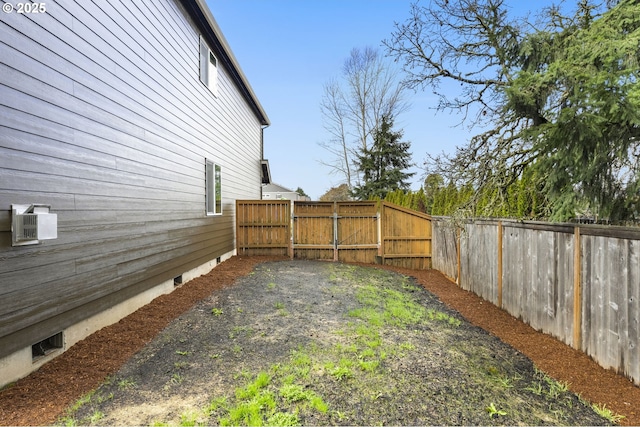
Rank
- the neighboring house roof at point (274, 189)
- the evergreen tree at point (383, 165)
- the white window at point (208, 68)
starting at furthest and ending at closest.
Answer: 1. the neighboring house roof at point (274, 189)
2. the evergreen tree at point (383, 165)
3. the white window at point (208, 68)

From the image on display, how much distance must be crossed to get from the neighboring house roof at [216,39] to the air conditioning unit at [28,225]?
5.30m

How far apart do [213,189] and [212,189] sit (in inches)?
1.6

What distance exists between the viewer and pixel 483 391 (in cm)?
286

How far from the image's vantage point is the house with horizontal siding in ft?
9.07

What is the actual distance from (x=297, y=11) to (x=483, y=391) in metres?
13.5

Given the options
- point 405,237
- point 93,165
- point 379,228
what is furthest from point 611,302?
point 379,228

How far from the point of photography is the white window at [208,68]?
7680mm

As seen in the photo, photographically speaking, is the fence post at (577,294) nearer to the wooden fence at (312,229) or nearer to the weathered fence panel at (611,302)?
the weathered fence panel at (611,302)

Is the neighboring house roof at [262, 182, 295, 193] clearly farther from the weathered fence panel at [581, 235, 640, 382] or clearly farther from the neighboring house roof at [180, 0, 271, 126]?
the weathered fence panel at [581, 235, 640, 382]

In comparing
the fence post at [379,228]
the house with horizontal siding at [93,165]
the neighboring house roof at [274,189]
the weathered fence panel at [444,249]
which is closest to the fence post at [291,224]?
the fence post at [379,228]

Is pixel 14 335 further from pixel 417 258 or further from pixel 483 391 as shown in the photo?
pixel 417 258

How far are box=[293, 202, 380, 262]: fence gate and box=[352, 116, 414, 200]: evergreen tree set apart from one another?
12.4 meters

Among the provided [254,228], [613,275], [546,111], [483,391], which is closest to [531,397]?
[483,391]

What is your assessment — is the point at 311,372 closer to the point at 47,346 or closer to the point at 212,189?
the point at 47,346
